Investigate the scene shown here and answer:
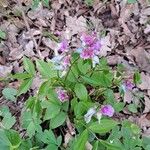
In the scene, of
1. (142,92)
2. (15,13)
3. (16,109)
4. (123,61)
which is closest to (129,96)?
(142,92)

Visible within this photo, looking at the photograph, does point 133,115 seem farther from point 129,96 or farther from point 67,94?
point 67,94

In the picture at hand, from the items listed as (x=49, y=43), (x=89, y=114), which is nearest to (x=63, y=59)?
(x=89, y=114)

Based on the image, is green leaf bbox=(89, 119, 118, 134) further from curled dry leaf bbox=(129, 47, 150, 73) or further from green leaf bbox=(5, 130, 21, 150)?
curled dry leaf bbox=(129, 47, 150, 73)

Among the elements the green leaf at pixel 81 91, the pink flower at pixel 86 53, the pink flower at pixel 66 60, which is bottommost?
the green leaf at pixel 81 91

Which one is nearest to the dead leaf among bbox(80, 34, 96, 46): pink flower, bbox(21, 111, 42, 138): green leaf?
bbox(21, 111, 42, 138): green leaf

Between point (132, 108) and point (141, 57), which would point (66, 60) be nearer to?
point (132, 108)

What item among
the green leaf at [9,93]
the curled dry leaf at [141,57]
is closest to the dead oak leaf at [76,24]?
the curled dry leaf at [141,57]

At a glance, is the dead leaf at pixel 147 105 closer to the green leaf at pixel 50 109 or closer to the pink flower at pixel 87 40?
the green leaf at pixel 50 109
